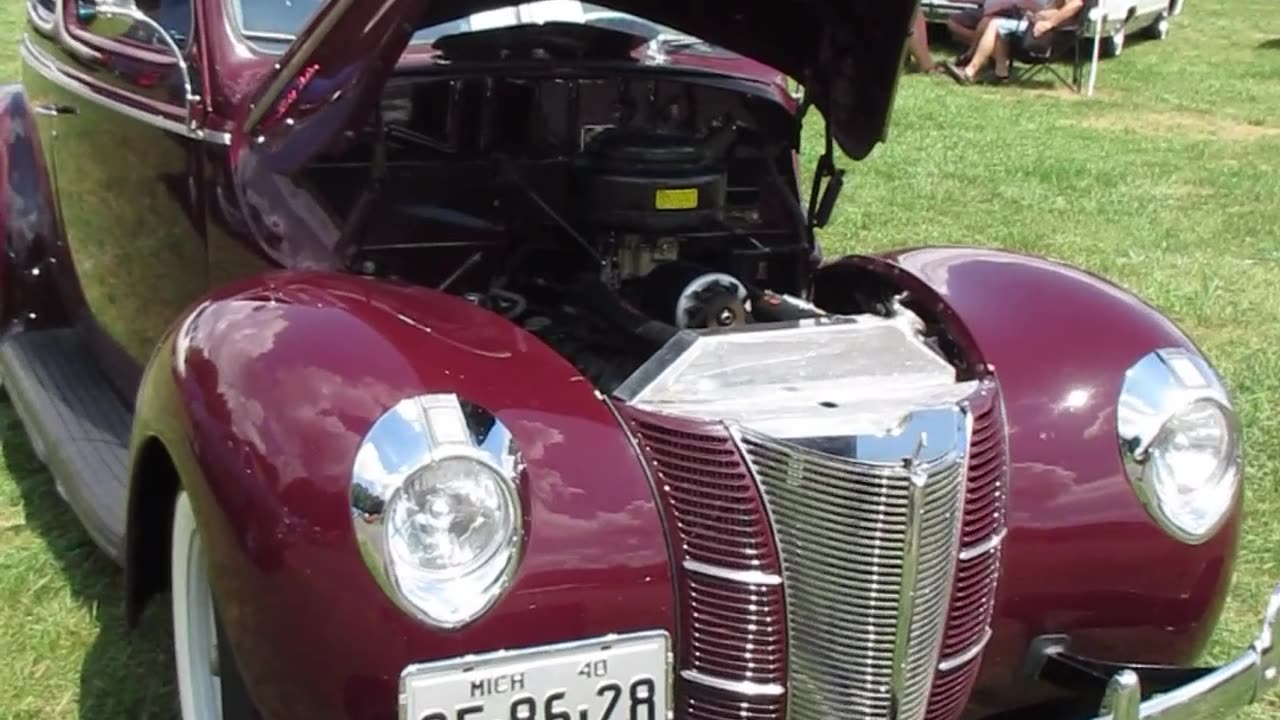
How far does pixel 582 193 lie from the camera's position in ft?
10.6

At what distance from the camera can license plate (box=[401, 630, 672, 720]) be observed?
Answer: 85.1 inches

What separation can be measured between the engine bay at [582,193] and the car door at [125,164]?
1.62ft

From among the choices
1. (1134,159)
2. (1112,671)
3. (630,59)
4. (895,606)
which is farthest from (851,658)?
(1134,159)

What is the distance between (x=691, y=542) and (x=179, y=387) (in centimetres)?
84

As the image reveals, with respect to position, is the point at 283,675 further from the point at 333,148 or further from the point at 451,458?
the point at 333,148

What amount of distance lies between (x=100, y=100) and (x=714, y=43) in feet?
5.25

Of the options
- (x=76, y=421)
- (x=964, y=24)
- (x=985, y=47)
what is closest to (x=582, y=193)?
(x=76, y=421)

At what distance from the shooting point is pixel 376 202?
3246mm

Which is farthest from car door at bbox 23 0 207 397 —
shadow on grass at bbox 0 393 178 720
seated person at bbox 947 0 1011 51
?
seated person at bbox 947 0 1011 51

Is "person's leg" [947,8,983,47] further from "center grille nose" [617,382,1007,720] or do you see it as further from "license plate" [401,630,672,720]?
"license plate" [401,630,672,720]

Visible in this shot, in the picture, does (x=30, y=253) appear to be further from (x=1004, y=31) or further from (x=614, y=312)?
(x=1004, y=31)

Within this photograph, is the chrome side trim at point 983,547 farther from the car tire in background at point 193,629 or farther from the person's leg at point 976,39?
the person's leg at point 976,39

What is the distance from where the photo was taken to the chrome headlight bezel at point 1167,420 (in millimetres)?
2676

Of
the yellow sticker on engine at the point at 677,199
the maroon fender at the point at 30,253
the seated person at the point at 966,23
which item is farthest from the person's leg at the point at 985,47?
the yellow sticker on engine at the point at 677,199
